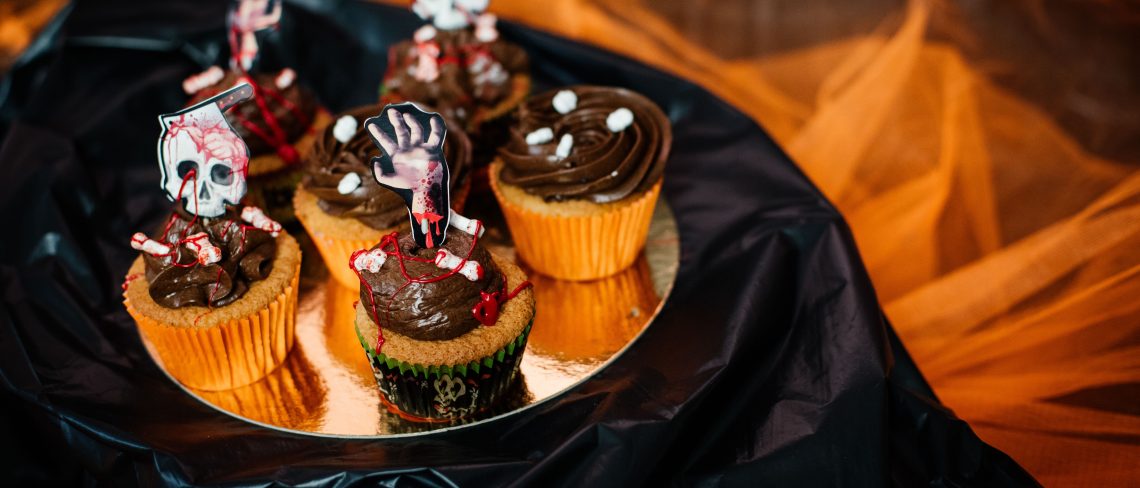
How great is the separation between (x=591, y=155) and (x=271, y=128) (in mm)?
1443

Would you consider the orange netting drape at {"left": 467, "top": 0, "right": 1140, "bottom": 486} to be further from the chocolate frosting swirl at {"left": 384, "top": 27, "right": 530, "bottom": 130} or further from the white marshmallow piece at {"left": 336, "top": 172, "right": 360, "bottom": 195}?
the white marshmallow piece at {"left": 336, "top": 172, "right": 360, "bottom": 195}

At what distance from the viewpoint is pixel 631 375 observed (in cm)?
329

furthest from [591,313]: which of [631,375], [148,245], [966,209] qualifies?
[966,209]

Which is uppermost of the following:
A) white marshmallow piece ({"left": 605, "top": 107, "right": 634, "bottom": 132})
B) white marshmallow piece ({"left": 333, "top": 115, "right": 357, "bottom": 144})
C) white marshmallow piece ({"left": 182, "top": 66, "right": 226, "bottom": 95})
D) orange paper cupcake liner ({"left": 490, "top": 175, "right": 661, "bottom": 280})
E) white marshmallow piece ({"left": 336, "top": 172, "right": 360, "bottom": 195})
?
white marshmallow piece ({"left": 605, "top": 107, "right": 634, "bottom": 132})

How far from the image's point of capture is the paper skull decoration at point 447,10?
4.41 m

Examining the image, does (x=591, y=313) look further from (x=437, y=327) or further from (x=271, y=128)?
(x=271, y=128)

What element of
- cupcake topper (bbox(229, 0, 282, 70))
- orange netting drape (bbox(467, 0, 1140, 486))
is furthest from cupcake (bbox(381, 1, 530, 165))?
orange netting drape (bbox(467, 0, 1140, 486))

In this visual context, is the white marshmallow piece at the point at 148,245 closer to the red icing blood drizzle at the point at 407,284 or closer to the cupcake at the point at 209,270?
the cupcake at the point at 209,270

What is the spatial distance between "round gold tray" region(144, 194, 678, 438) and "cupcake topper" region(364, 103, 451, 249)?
0.73 metres

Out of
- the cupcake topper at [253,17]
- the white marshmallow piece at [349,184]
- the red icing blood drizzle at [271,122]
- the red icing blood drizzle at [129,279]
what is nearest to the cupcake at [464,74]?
the red icing blood drizzle at [271,122]

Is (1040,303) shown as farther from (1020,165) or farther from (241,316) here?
(241,316)

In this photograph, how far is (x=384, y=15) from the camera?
5340 mm

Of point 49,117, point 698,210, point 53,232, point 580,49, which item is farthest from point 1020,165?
point 49,117

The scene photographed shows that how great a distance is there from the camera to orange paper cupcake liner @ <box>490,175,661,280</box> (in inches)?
142
